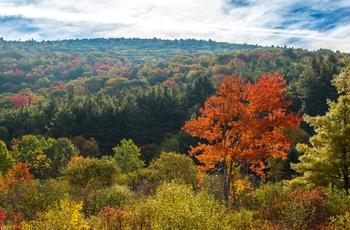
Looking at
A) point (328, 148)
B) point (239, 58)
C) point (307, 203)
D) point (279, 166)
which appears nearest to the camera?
point (307, 203)

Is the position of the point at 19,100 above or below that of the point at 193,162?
below

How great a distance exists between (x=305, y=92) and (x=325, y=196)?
167 ft

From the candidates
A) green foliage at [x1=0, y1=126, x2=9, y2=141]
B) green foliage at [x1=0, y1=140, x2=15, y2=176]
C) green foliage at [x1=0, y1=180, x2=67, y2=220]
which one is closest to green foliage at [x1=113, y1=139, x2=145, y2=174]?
green foliage at [x1=0, y1=140, x2=15, y2=176]

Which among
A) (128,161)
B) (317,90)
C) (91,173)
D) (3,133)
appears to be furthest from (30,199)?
(317,90)

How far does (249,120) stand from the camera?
2483 cm

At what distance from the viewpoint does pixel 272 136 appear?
24.9 meters

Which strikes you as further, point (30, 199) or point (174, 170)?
point (174, 170)

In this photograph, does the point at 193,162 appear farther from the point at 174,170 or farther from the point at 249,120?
the point at 249,120

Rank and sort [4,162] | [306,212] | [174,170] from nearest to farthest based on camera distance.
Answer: [306,212] < [174,170] < [4,162]

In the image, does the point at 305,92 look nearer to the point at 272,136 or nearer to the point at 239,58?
the point at 272,136

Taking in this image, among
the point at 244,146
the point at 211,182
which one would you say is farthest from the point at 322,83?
the point at 244,146

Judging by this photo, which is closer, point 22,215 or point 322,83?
point 22,215

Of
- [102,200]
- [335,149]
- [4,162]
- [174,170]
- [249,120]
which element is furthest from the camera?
[4,162]

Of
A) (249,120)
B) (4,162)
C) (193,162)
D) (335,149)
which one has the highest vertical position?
(249,120)
